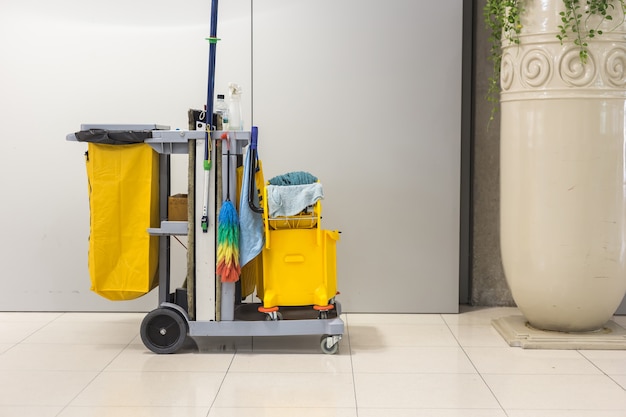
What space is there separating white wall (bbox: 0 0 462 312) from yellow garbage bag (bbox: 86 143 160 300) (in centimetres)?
72

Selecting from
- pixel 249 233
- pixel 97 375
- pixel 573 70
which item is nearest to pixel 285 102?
pixel 249 233

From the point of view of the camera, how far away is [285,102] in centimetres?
459

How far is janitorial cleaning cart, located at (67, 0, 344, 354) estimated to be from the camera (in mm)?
3838

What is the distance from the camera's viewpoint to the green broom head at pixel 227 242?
12.5ft

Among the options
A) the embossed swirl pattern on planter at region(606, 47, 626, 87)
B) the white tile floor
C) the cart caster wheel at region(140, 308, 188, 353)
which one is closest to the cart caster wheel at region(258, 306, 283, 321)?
the white tile floor

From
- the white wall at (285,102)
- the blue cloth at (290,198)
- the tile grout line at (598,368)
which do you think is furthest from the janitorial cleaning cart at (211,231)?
the tile grout line at (598,368)

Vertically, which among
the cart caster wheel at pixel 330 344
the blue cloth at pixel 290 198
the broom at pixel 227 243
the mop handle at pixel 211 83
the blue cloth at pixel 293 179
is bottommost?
the cart caster wheel at pixel 330 344

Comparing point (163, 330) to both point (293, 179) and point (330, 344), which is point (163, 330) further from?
point (293, 179)

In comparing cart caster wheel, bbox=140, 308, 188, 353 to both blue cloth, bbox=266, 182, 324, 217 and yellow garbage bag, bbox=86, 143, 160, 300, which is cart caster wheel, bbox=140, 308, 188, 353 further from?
blue cloth, bbox=266, 182, 324, 217

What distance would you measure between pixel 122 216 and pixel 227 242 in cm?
53

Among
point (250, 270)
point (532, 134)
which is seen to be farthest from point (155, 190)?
point (532, 134)

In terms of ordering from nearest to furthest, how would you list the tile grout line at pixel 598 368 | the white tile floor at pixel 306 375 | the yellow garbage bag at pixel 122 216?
1. the white tile floor at pixel 306 375
2. the tile grout line at pixel 598 368
3. the yellow garbage bag at pixel 122 216

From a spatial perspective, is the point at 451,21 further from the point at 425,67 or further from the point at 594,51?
the point at 594,51

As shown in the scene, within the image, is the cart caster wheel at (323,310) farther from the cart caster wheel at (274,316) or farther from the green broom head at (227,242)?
the green broom head at (227,242)
